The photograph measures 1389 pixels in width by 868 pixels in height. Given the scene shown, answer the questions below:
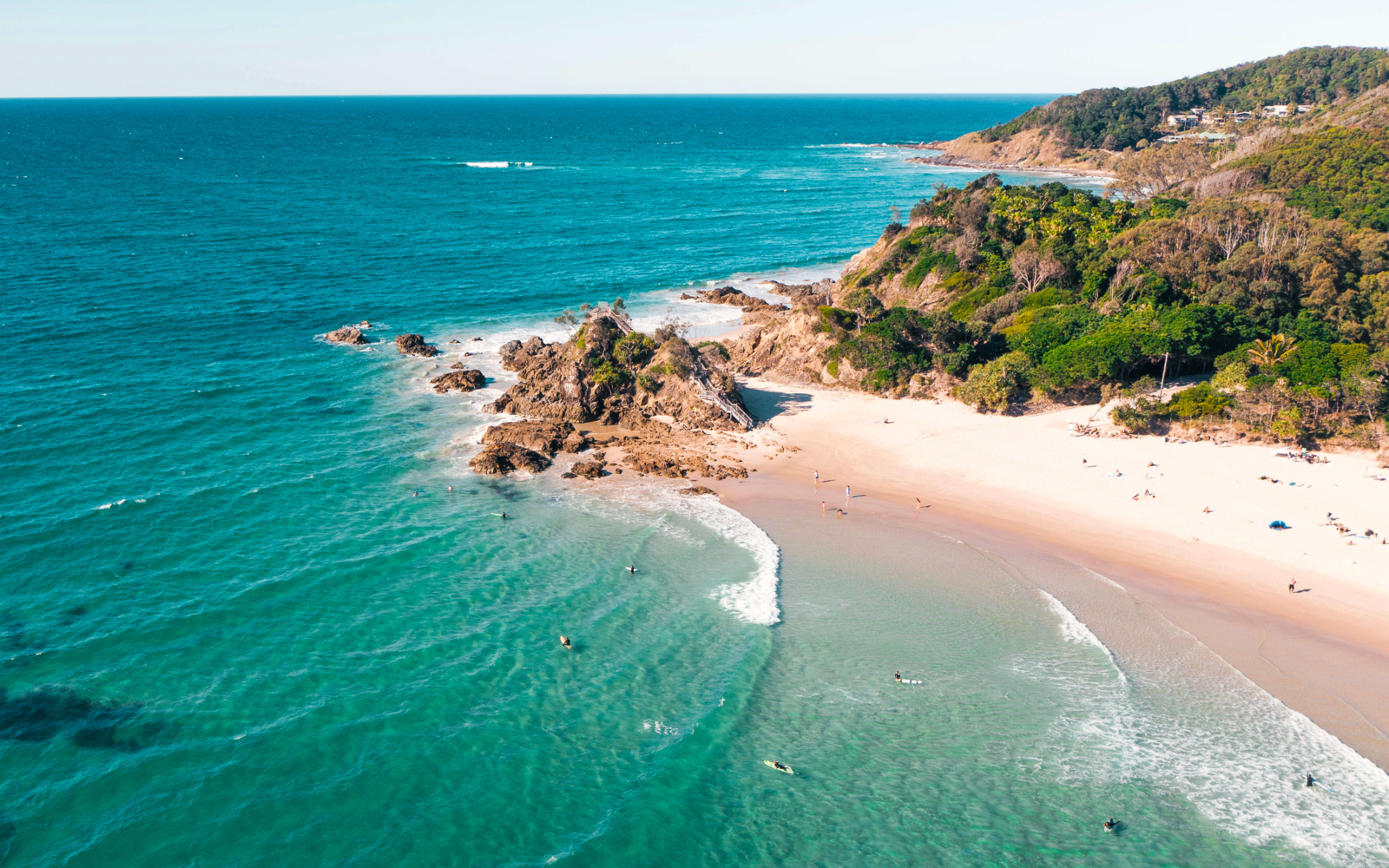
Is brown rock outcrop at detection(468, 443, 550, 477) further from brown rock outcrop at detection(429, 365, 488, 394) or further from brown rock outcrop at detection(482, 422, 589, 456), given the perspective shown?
brown rock outcrop at detection(429, 365, 488, 394)

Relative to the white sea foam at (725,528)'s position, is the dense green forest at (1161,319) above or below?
above

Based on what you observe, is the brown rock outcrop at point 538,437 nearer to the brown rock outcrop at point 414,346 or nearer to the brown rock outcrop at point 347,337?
the brown rock outcrop at point 414,346

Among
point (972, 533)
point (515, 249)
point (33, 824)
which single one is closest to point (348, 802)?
point (33, 824)

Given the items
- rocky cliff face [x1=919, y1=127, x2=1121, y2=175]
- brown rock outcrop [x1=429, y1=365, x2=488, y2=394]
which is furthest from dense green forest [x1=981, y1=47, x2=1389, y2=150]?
brown rock outcrop [x1=429, y1=365, x2=488, y2=394]

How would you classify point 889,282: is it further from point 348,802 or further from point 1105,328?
point 348,802

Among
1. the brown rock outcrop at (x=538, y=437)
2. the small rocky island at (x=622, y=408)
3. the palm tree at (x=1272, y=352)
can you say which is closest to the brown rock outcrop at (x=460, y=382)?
the small rocky island at (x=622, y=408)
